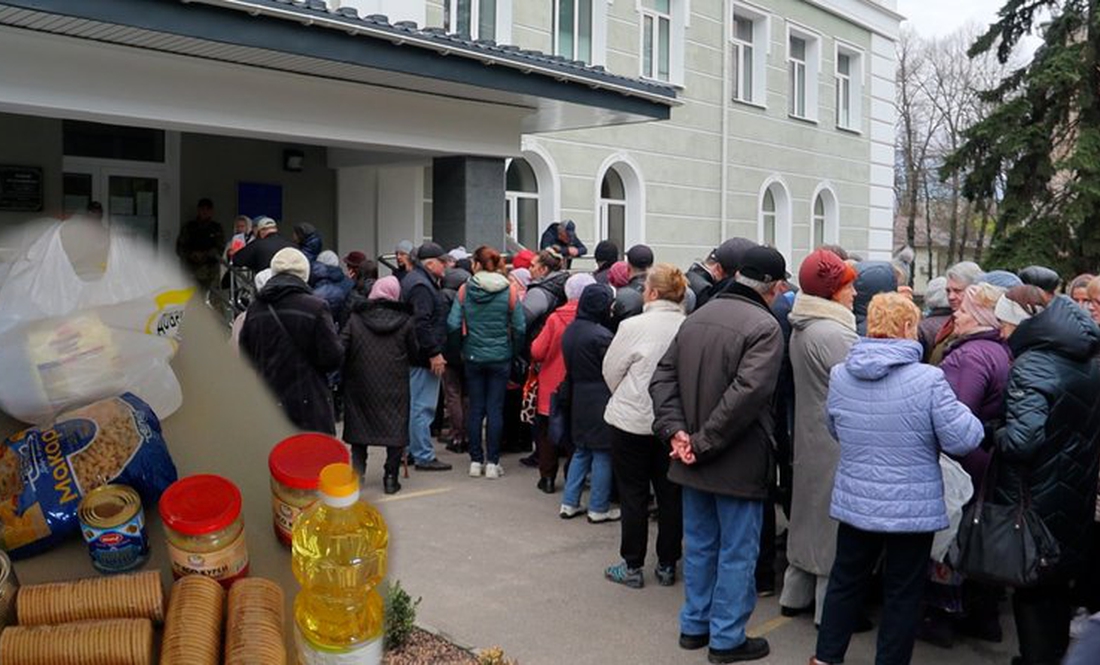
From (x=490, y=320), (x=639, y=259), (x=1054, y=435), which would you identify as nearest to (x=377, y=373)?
(x=490, y=320)

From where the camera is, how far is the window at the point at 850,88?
23281mm

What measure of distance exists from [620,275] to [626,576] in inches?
107

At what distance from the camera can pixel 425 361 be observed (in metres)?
8.19

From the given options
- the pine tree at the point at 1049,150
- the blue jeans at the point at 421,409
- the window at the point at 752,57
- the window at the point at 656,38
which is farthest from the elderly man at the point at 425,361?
the window at the point at 752,57

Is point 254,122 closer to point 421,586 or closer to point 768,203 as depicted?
point 421,586

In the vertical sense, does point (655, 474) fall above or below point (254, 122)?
below

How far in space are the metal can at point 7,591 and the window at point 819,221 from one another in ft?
74.0

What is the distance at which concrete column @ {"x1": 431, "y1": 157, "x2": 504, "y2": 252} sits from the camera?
38.1 feet

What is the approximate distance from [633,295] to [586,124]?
23.1ft

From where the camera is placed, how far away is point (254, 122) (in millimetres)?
9117

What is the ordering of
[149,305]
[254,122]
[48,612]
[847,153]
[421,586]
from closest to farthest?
1. [48,612]
2. [149,305]
3. [421,586]
4. [254,122]
5. [847,153]

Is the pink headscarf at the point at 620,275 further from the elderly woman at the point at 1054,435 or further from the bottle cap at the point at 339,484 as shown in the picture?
the bottle cap at the point at 339,484

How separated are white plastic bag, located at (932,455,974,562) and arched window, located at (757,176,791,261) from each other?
668 inches

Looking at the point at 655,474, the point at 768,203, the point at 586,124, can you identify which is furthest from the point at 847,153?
the point at 655,474
